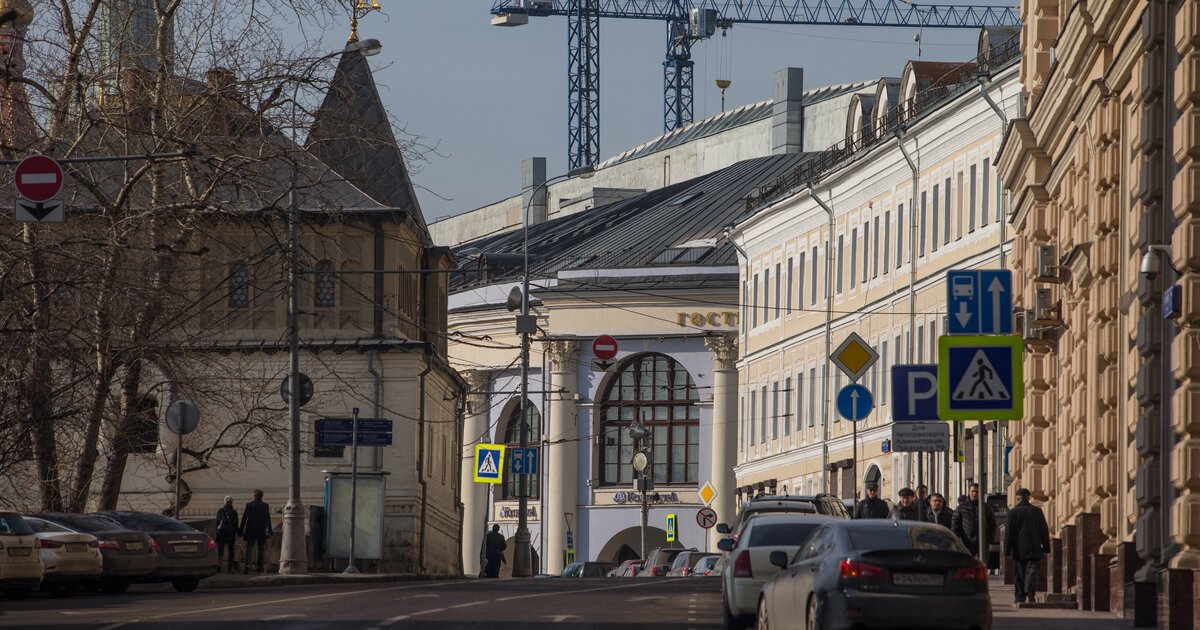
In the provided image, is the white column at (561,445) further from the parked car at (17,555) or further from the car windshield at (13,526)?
the car windshield at (13,526)

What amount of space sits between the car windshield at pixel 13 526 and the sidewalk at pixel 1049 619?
12512 mm

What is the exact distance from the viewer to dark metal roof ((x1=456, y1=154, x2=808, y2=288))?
91.6 metres

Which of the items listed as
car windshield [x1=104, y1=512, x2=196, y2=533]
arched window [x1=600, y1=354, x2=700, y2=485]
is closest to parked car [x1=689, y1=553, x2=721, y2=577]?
car windshield [x1=104, y1=512, x2=196, y2=533]

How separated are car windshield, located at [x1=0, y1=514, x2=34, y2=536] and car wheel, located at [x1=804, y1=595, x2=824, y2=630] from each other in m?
13.9

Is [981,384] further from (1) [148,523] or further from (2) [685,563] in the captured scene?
(2) [685,563]

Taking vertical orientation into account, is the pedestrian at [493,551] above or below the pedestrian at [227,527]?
below

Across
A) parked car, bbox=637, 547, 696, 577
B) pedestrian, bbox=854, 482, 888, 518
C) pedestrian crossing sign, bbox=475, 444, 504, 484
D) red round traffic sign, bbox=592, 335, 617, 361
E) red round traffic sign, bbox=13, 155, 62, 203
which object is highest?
red round traffic sign, bbox=592, 335, 617, 361

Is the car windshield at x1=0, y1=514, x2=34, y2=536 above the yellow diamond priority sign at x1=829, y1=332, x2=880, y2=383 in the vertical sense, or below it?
below

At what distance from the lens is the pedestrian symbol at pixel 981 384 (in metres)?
22.4

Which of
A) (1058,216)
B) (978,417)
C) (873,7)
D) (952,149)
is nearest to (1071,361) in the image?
(1058,216)

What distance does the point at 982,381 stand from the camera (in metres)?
22.5

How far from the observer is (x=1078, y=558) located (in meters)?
26.6

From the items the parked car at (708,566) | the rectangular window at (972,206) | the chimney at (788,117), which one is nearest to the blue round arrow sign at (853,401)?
the parked car at (708,566)

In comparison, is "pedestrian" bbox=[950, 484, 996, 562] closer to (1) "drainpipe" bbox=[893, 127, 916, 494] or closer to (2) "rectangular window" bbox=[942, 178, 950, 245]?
(2) "rectangular window" bbox=[942, 178, 950, 245]
